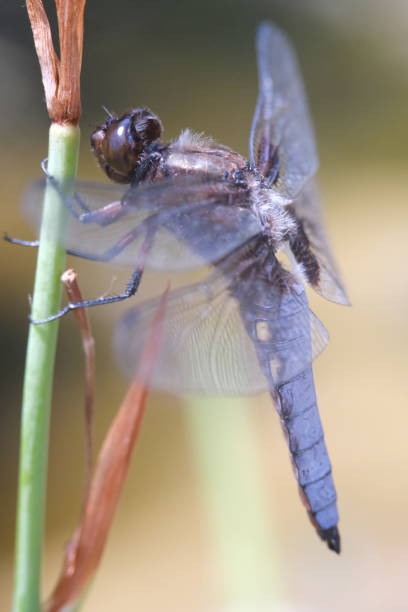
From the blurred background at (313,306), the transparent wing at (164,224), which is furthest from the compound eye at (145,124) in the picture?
the blurred background at (313,306)

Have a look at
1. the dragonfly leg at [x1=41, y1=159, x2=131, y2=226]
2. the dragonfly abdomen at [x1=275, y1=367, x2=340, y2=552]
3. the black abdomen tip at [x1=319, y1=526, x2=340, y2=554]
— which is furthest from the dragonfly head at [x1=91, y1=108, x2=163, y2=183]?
the black abdomen tip at [x1=319, y1=526, x2=340, y2=554]

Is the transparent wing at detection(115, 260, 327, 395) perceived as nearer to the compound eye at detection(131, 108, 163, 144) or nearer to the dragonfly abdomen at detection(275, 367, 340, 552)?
the dragonfly abdomen at detection(275, 367, 340, 552)

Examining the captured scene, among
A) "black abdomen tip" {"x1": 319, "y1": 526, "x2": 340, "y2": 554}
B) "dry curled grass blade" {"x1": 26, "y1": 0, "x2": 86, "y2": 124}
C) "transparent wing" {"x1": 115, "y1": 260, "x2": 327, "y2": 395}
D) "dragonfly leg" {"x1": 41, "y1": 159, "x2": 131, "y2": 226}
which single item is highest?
"dragonfly leg" {"x1": 41, "y1": 159, "x2": 131, "y2": 226}

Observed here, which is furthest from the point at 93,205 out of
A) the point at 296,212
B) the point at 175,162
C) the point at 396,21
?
the point at 396,21

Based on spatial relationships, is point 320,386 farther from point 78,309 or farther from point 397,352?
point 78,309

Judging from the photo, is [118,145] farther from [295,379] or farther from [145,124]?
[295,379]
